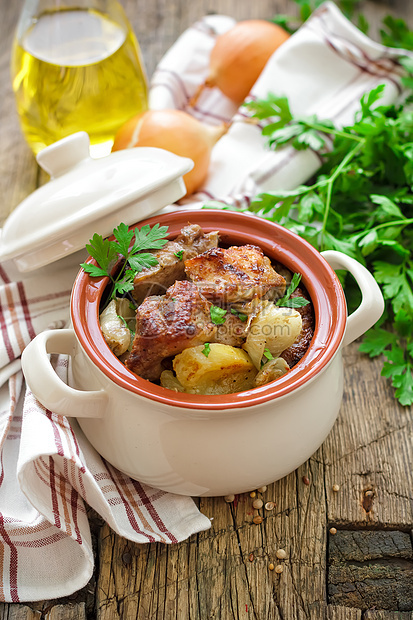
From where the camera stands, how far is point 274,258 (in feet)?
4.86

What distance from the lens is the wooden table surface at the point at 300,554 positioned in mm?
1332

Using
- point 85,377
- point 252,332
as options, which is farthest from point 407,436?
point 85,377

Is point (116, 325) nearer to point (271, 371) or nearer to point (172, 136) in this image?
point (271, 371)

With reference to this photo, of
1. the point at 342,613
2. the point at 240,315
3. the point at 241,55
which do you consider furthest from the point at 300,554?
the point at 241,55

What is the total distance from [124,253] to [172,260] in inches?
4.4

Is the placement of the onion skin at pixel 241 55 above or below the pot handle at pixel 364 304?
above

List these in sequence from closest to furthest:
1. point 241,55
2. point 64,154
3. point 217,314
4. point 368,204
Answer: point 217,314
point 64,154
point 368,204
point 241,55

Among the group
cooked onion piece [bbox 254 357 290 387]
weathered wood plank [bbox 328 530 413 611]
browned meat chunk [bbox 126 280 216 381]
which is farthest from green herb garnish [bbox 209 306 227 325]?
weathered wood plank [bbox 328 530 413 611]

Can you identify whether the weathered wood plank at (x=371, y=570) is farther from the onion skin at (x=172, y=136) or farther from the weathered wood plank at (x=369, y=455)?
the onion skin at (x=172, y=136)

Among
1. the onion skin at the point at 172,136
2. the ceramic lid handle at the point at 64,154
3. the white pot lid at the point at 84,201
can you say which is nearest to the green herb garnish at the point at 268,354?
the white pot lid at the point at 84,201

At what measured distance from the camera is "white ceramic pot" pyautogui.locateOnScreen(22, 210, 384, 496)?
1.21 m

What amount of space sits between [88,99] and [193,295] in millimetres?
1091

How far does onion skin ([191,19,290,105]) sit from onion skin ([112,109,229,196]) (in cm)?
34

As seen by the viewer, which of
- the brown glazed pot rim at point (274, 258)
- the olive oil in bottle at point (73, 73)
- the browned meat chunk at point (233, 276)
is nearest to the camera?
the brown glazed pot rim at point (274, 258)
